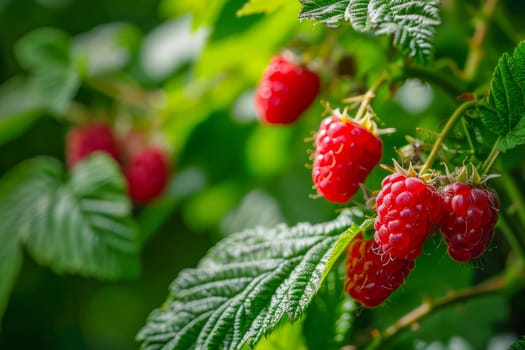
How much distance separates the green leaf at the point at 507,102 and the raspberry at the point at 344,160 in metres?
0.15

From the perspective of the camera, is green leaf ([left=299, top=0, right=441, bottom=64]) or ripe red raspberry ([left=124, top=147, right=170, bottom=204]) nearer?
green leaf ([left=299, top=0, right=441, bottom=64])

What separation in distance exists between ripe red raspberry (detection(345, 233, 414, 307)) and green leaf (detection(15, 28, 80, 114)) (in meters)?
1.06

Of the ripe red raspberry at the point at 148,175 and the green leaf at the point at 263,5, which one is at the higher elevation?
the green leaf at the point at 263,5

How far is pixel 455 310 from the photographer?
1.31 metres

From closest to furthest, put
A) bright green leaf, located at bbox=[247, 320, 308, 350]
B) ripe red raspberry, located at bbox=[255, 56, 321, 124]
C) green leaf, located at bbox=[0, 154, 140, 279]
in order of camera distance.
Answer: bright green leaf, located at bbox=[247, 320, 308, 350]
ripe red raspberry, located at bbox=[255, 56, 321, 124]
green leaf, located at bbox=[0, 154, 140, 279]

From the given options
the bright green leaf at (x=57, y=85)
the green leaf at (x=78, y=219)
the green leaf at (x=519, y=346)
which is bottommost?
the green leaf at (x=78, y=219)

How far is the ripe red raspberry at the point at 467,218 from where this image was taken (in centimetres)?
76

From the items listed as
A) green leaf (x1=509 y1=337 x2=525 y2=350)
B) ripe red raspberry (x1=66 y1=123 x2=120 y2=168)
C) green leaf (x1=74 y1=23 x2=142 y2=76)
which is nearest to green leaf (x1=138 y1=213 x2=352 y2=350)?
green leaf (x1=509 y1=337 x2=525 y2=350)

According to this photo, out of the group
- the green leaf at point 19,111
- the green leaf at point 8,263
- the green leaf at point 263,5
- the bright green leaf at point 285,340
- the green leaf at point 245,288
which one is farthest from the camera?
the green leaf at point 19,111

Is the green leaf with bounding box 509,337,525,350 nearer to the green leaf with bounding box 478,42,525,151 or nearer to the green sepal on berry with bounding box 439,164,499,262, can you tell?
the green sepal on berry with bounding box 439,164,499,262

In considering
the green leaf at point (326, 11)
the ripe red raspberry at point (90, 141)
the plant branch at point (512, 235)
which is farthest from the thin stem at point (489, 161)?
the ripe red raspberry at point (90, 141)

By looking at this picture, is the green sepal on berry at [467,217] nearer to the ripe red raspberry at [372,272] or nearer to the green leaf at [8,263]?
the ripe red raspberry at [372,272]

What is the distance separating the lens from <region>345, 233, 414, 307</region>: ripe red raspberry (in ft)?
2.70

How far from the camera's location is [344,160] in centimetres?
88
